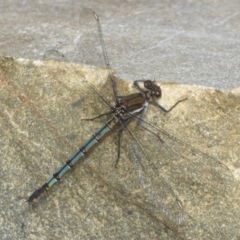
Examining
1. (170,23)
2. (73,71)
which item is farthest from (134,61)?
(170,23)

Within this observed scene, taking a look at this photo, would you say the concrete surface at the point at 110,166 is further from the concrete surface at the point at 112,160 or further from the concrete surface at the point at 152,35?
the concrete surface at the point at 152,35

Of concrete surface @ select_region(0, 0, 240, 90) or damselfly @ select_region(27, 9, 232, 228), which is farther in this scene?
concrete surface @ select_region(0, 0, 240, 90)

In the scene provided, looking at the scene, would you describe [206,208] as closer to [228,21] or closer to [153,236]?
[153,236]

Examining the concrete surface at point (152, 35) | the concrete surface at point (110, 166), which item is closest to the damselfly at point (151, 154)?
the concrete surface at point (110, 166)

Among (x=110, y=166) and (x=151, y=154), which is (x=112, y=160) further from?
(x=151, y=154)

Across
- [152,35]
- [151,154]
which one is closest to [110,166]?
[151,154]

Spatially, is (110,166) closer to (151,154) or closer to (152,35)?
(151,154)

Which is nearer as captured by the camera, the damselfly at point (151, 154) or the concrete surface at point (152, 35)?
the damselfly at point (151, 154)

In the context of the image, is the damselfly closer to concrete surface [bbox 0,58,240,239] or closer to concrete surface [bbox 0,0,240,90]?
concrete surface [bbox 0,58,240,239]

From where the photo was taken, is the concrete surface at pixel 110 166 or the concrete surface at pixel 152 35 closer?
the concrete surface at pixel 110 166

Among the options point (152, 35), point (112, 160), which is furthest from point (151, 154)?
point (152, 35)

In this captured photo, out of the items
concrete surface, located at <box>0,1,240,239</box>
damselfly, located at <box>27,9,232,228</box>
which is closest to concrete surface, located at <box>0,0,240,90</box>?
concrete surface, located at <box>0,1,240,239</box>

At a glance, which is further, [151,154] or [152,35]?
[152,35]
